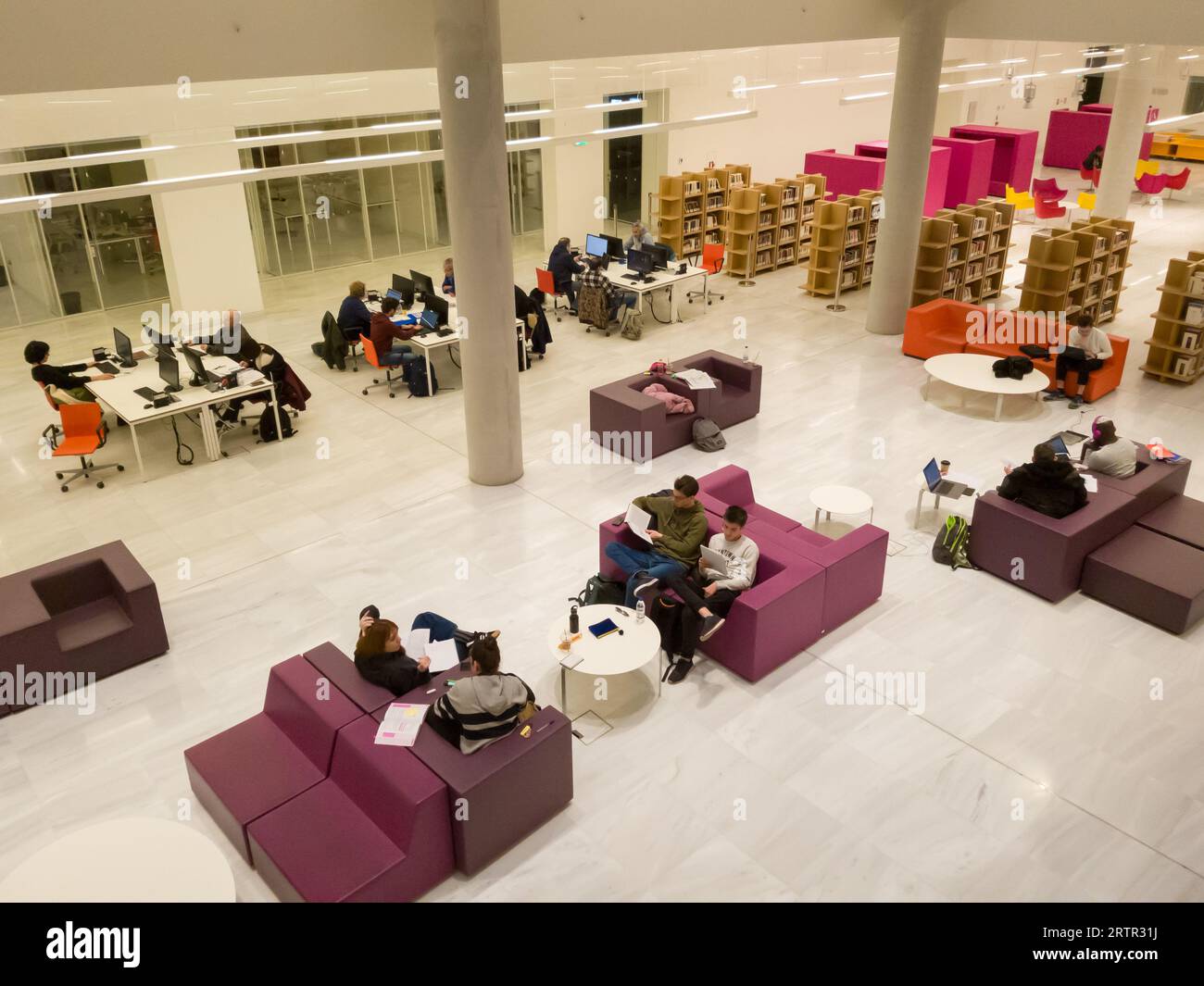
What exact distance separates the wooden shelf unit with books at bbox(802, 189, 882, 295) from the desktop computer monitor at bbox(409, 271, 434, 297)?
614cm

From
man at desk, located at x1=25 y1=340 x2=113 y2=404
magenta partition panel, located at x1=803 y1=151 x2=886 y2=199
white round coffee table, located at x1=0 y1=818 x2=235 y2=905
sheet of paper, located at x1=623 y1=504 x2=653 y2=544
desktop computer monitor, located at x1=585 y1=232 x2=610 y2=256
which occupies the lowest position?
white round coffee table, located at x1=0 y1=818 x2=235 y2=905

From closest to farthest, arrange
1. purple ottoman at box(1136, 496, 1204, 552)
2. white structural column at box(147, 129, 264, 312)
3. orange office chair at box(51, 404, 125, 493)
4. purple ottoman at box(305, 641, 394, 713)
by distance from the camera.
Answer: purple ottoman at box(305, 641, 394, 713) < purple ottoman at box(1136, 496, 1204, 552) < orange office chair at box(51, 404, 125, 493) < white structural column at box(147, 129, 264, 312)

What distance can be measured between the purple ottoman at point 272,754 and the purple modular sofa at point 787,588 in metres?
2.59

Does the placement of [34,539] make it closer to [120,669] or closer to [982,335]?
[120,669]

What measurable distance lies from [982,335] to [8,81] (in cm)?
1089

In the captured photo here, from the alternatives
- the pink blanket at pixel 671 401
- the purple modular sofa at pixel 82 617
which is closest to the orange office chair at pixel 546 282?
the pink blanket at pixel 671 401

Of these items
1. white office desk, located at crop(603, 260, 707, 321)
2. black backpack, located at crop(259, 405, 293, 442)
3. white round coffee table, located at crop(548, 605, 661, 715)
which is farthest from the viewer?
white office desk, located at crop(603, 260, 707, 321)

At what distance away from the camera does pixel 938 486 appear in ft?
29.4

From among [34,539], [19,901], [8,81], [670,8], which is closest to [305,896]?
[19,901]

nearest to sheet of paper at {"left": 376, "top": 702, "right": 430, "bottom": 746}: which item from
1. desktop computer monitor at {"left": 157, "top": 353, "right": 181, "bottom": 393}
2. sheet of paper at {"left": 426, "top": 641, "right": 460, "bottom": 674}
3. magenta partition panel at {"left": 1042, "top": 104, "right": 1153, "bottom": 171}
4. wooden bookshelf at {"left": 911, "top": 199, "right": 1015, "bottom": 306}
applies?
sheet of paper at {"left": 426, "top": 641, "right": 460, "bottom": 674}

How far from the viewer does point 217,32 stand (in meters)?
8.10

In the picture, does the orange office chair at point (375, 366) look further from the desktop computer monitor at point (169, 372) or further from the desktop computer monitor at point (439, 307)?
the desktop computer monitor at point (169, 372)

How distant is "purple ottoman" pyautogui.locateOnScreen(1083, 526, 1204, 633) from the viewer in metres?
7.66

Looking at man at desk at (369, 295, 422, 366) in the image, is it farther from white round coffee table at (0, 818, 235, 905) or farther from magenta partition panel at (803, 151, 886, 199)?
magenta partition panel at (803, 151, 886, 199)
